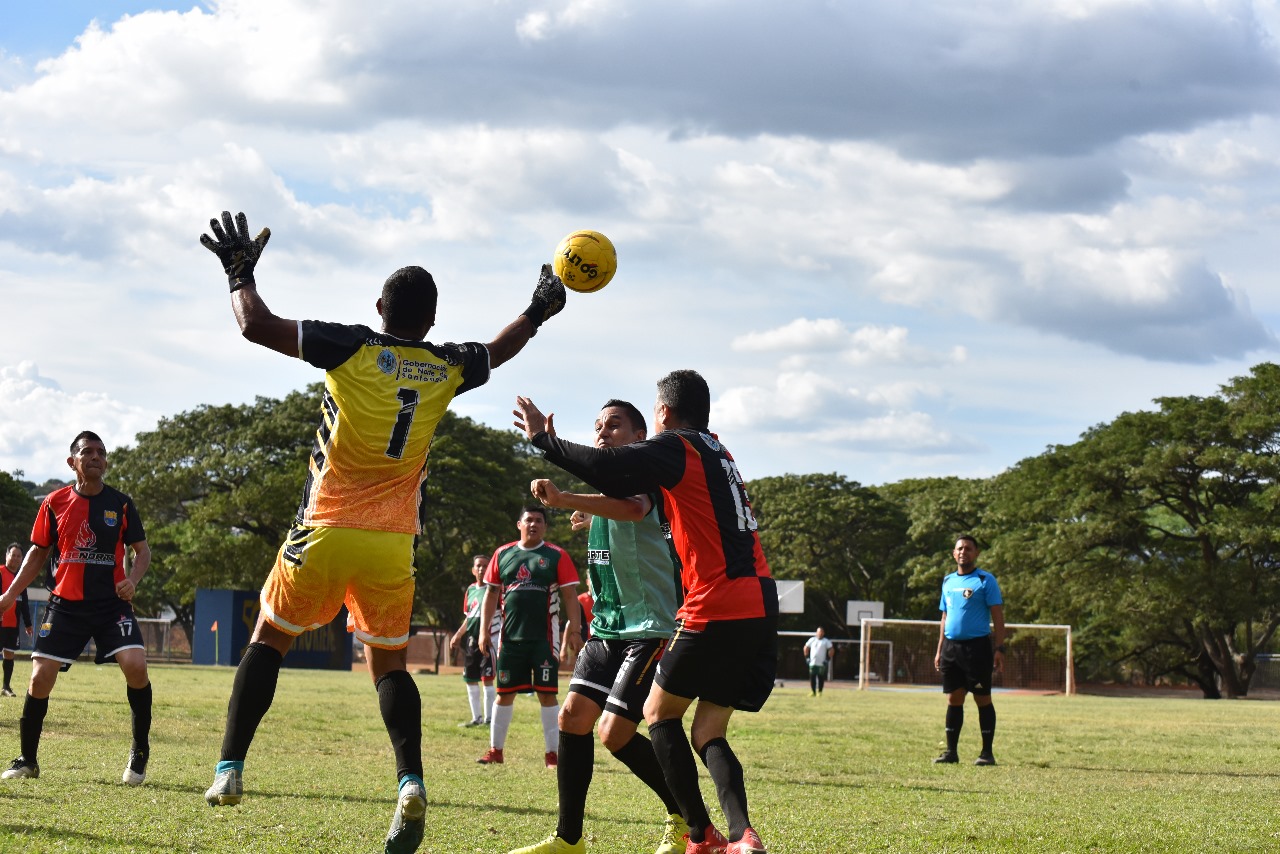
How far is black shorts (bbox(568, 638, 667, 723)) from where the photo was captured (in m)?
7.10

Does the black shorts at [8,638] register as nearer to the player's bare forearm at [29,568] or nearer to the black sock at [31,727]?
the player's bare forearm at [29,568]

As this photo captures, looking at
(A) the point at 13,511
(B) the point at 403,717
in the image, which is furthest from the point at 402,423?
(A) the point at 13,511

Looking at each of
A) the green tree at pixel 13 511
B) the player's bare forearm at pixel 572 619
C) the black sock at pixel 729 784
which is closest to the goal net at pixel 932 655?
the player's bare forearm at pixel 572 619

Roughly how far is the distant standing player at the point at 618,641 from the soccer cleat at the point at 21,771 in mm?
4071

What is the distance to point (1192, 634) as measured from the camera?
51.9 m

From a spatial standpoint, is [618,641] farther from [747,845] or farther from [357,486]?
[357,486]

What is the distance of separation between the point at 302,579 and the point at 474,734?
10.9 m

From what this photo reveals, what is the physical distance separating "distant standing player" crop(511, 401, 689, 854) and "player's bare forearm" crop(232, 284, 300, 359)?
1.33 metres

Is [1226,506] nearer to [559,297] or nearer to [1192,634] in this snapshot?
[1192,634]

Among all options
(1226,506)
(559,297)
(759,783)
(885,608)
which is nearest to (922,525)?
(885,608)

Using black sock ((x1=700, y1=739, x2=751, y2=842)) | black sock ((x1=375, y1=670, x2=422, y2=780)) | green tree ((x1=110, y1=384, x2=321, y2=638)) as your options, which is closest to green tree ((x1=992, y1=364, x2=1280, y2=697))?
green tree ((x1=110, y1=384, x2=321, y2=638))

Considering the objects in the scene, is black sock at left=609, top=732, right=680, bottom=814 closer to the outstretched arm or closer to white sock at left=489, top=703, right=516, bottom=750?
the outstretched arm

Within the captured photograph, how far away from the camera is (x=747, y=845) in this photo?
20.0 feet

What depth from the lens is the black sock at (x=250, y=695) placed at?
5.92 m
